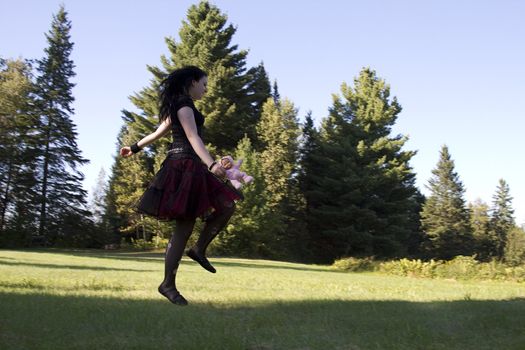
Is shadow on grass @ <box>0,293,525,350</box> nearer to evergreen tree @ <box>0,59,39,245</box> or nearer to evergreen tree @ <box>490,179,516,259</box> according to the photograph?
evergreen tree @ <box>0,59,39,245</box>

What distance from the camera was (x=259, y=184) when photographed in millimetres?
36281

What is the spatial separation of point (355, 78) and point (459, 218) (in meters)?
24.2

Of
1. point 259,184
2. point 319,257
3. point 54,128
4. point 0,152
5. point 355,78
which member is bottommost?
point 319,257

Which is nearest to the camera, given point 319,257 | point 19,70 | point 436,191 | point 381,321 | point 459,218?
point 381,321

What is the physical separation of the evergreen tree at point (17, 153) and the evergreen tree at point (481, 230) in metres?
50.3

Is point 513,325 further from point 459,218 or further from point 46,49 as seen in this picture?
point 459,218

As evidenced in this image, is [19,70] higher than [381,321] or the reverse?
higher

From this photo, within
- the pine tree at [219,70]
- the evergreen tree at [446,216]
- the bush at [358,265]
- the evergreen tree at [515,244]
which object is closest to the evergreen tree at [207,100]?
the pine tree at [219,70]

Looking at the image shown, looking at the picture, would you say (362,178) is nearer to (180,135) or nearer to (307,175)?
(307,175)

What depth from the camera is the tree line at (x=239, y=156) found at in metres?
38.5

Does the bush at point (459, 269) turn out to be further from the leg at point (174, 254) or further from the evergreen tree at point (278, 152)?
the leg at point (174, 254)

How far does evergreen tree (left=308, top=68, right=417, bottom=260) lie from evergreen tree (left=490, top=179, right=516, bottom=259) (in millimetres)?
27107

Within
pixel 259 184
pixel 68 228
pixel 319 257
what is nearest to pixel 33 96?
pixel 68 228

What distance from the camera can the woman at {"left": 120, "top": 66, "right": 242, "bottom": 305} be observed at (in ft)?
13.6
